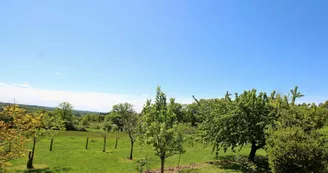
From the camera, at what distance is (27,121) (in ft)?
41.7

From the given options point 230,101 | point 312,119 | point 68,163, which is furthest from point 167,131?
point 68,163

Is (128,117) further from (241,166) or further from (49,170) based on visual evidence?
(241,166)

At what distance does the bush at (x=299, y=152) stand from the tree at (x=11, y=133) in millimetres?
15739

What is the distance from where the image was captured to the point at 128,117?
30172 millimetres

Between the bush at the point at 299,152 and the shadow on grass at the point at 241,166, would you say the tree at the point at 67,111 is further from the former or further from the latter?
the bush at the point at 299,152

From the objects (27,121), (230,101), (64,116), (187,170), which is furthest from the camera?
(64,116)

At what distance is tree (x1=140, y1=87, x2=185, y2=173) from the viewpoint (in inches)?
608

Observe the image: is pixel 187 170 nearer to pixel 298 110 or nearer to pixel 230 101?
pixel 230 101

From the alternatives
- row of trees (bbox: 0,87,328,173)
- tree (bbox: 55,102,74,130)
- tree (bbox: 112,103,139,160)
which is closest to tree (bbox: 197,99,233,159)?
row of trees (bbox: 0,87,328,173)

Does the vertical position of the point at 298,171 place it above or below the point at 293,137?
below

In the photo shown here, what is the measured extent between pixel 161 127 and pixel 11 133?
876 centimetres

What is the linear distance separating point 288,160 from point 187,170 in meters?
9.63

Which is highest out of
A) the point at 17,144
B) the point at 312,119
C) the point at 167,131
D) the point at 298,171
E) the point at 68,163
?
the point at 312,119

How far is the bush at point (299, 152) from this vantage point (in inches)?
529
